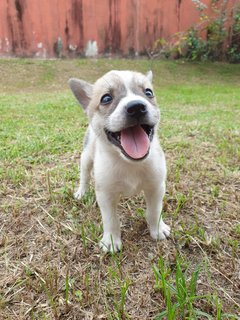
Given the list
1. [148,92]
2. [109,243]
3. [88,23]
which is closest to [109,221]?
[109,243]

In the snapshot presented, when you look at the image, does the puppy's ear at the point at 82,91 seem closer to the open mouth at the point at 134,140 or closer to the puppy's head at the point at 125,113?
the puppy's head at the point at 125,113

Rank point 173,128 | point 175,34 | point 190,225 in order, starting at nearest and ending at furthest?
1. point 190,225
2. point 173,128
3. point 175,34

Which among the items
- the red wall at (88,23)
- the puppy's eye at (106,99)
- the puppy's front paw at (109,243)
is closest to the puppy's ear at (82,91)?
the puppy's eye at (106,99)

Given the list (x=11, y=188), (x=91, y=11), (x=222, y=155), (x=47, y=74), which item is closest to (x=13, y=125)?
(x=11, y=188)

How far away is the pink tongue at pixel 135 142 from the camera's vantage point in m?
2.11

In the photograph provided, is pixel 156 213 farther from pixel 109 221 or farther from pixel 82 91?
pixel 82 91

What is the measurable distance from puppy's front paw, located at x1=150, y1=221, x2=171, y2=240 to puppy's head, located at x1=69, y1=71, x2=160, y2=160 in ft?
2.27

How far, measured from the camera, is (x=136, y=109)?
83.4 inches

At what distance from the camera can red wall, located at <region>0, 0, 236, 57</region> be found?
1150 cm

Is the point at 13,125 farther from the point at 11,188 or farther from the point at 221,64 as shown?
the point at 221,64

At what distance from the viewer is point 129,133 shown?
2.23 meters

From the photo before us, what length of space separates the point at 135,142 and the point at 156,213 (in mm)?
622

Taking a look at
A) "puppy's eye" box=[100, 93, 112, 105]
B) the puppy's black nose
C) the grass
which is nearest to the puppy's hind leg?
the grass

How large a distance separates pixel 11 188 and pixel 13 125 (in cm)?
251
